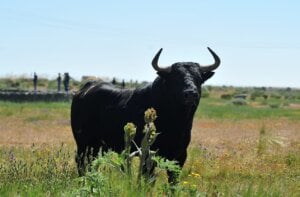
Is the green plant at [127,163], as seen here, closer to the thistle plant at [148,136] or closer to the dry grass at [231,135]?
the thistle plant at [148,136]

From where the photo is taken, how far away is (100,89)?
1121 centimetres

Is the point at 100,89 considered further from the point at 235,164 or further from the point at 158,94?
the point at 235,164

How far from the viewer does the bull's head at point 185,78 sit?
9.12m

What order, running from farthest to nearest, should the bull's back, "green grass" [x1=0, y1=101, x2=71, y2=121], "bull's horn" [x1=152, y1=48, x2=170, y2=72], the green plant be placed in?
"green grass" [x1=0, y1=101, x2=71, y2=121] → the bull's back → "bull's horn" [x1=152, y1=48, x2=170, y2=72] → the green plant

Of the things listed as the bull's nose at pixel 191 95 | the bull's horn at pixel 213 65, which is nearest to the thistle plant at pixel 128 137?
the bull's nose at pixel 191 95

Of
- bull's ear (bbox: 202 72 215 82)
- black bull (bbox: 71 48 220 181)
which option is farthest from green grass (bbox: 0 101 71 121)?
bull's ear (bbox: 202 72 215 82)

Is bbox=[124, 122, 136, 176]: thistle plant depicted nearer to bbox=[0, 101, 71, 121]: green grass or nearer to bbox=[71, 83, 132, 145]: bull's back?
bbox=[71, 83, 132, 145]: bull's back

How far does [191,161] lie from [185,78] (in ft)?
11.8

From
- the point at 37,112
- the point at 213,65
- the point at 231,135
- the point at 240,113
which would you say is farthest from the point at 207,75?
the point at 240,113

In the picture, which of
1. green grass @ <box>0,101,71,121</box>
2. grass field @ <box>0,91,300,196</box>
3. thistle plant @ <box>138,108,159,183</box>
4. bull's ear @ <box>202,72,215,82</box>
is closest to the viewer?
thistle plant @ <box>138,108,159,183</box>

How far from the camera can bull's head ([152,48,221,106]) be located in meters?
9.12

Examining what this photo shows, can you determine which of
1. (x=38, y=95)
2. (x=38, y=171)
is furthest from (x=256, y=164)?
(x=38, y=95)

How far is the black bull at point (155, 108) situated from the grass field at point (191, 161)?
0.54 meters

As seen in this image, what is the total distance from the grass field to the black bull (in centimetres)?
54
